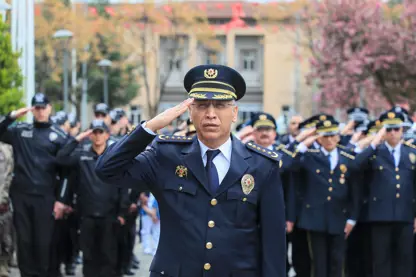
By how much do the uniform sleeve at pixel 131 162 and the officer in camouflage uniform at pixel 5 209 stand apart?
19.9 feet

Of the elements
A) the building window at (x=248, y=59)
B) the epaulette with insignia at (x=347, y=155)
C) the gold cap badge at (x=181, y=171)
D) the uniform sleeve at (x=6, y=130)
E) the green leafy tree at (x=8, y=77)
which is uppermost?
the building window at (x=248, y=59)

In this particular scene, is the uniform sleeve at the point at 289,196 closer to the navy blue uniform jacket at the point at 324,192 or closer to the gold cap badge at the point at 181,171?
the navy blue uniform jacket at the point at 324,192

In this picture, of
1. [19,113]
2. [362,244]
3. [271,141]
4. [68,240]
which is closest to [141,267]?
[68,240]

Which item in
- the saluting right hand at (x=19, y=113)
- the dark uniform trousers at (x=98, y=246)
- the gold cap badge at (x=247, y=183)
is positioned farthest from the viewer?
the dark uniform trousers at (x=98, y=246)

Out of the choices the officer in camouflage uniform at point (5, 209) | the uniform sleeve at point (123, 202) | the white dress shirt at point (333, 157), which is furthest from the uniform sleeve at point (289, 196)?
the officer in camouflage uniform at point (5, 209)

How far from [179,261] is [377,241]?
594cm

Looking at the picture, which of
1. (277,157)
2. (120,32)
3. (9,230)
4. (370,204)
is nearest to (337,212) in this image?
(370,204)

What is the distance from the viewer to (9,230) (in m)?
11.1

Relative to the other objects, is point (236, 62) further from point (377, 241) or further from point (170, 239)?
point (170, 239)

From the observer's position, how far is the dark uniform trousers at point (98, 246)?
10.5 metres

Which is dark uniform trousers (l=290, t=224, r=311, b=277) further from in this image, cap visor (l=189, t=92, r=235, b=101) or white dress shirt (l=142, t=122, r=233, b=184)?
cap visor (l=189, t=92, r=235, b=101)

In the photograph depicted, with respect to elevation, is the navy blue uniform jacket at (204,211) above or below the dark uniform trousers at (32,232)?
above

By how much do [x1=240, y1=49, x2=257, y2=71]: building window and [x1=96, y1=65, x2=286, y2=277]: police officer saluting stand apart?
189ft

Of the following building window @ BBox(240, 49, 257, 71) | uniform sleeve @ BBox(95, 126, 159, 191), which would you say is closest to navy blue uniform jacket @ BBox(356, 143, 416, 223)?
uniform sleeve @ BBox(95, 126, 159, 191)
